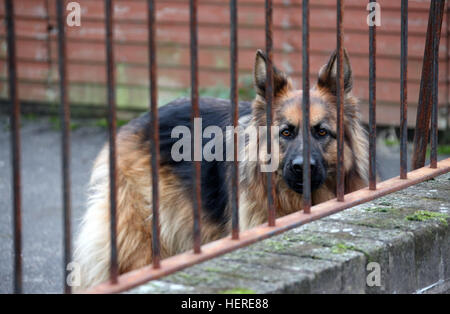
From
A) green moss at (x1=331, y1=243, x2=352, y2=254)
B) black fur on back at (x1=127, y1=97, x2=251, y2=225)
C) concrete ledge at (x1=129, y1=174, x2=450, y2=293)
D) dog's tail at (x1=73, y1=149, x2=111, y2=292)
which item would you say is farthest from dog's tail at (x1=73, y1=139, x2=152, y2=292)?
green moss at (x1=331, y1=243, x2=352, y2=254)

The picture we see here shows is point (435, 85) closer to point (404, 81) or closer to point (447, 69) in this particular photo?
point (404, 81)

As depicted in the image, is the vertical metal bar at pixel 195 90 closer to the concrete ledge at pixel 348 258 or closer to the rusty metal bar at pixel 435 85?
the concrete ledge at pixel 348 258

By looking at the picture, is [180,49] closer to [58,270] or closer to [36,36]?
[36,36]

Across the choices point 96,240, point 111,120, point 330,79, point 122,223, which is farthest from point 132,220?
point 111,120

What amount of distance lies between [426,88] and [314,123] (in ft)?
2.27

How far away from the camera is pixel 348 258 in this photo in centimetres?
247

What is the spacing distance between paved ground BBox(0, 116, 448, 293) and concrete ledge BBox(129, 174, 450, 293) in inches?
106

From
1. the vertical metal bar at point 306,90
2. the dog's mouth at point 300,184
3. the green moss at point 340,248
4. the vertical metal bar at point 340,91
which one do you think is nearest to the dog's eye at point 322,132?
the dog's mouth at point 300,184

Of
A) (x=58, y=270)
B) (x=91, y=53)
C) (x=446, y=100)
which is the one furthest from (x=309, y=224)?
(x=91, y=53)

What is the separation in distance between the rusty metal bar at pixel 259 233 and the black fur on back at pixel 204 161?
3.63ft

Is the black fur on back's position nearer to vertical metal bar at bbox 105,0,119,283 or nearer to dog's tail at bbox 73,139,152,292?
dog's tail at bbox 73,139,152,292
